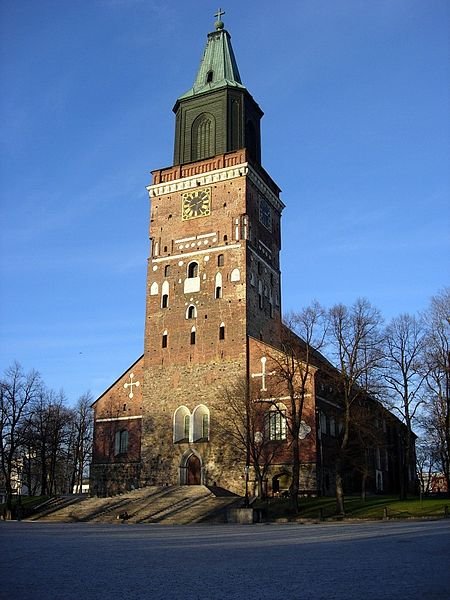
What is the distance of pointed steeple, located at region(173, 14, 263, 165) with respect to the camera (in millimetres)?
51344

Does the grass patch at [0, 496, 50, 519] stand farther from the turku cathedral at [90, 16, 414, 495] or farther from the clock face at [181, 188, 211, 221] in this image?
the clock face at [181, 188, 211, 221]

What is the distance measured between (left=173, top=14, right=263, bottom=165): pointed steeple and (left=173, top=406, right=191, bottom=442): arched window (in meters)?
20.4

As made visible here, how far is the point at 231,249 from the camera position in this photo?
49.5m

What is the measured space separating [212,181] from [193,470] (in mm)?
22637

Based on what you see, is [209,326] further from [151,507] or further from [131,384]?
[151,507]

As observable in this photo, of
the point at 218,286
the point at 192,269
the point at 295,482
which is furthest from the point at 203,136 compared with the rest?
the point at 295,482

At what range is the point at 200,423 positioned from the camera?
47406 mm

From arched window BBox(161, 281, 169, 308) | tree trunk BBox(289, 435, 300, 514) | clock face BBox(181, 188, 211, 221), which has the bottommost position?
tree trunk BBox(289, 435, 300, 514)

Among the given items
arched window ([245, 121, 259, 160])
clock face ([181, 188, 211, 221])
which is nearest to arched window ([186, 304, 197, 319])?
clock face ([181, 188, 211, 221])

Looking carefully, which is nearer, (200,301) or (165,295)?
(200,301)

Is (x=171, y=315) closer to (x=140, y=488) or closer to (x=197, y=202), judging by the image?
(x=197, y=202)

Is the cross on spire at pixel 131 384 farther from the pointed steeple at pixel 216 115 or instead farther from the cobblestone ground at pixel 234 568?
the cobblestone ground at pixel 234 568

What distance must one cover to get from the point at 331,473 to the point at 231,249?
18.2m

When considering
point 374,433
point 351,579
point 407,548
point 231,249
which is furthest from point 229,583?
point 231,249
